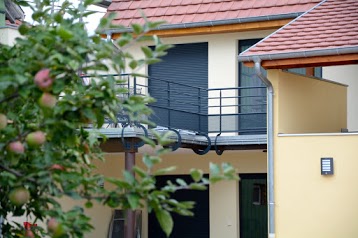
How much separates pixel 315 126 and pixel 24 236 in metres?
12.0

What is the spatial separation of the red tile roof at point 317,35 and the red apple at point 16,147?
33.8 ft

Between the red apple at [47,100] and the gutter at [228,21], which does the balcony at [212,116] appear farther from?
the red apple at [47,100]

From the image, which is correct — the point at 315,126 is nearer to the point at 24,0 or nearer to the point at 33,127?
the point at 24,0

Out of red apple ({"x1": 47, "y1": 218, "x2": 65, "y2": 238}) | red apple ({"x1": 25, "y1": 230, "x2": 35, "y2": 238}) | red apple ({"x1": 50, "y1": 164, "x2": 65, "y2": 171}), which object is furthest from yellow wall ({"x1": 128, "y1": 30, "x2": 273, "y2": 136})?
red apple ({"x1": 47, "y1": 218, "x2": 65, "y2": 238})

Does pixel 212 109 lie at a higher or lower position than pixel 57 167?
higher

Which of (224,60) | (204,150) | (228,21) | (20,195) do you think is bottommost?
(20,195)

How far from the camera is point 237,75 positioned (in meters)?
21.8

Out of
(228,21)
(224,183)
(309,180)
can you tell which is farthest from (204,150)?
(309,180)

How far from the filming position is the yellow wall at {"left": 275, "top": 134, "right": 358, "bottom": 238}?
16.2 metres

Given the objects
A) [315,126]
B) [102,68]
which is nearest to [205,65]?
[315,126]

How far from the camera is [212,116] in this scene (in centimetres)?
2125

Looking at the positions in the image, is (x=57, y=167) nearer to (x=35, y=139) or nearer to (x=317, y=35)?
(x=35, y=139)

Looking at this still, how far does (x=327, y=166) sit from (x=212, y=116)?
522 cm

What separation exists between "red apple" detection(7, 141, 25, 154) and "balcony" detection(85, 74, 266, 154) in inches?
546
